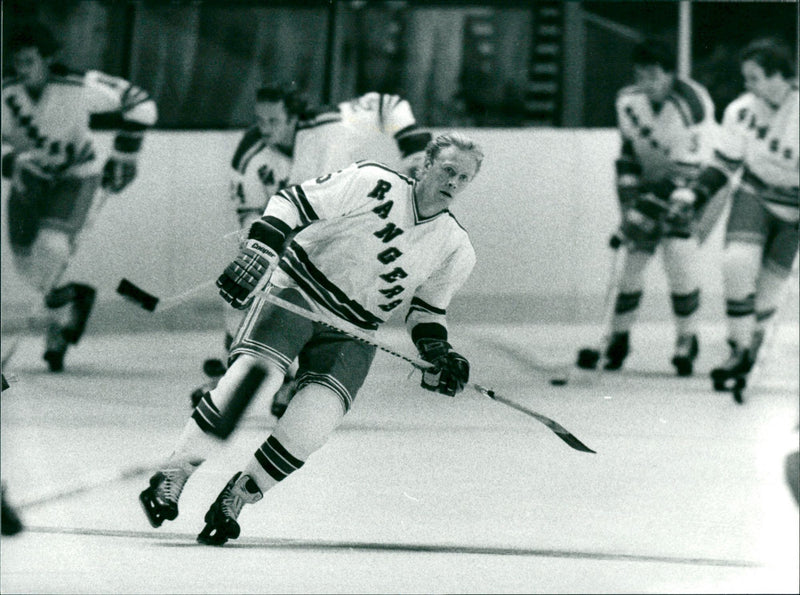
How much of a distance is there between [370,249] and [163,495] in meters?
0.39

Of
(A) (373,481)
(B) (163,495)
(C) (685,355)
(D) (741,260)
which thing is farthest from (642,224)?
(D) (741,260)

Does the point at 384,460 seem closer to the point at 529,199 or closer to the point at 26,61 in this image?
the point at 529,199

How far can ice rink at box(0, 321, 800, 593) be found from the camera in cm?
187

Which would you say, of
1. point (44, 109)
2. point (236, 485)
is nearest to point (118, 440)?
point (236, 485)

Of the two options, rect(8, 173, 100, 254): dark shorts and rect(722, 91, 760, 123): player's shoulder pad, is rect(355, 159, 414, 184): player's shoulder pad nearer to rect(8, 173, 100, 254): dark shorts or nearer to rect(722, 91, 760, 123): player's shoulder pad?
rect(8, 173, 100, 254): dark shorts

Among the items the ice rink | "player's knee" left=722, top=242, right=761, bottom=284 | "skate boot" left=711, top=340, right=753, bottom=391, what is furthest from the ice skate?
"player's knee" left=722, top=242, right=761, bottom=284

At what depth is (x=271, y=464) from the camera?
1821 millimetres

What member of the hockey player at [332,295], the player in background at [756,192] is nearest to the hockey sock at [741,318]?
the player in background at [756,192]

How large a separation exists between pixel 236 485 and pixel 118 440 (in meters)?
0.30

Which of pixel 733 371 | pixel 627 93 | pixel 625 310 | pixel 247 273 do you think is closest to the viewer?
pixel 247 273

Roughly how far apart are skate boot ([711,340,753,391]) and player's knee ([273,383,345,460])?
1.71 metres

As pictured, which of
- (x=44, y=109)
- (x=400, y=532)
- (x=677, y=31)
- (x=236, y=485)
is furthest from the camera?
(x=677, y=31)

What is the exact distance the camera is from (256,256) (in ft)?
5.37

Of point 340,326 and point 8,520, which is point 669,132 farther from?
point 8,520
